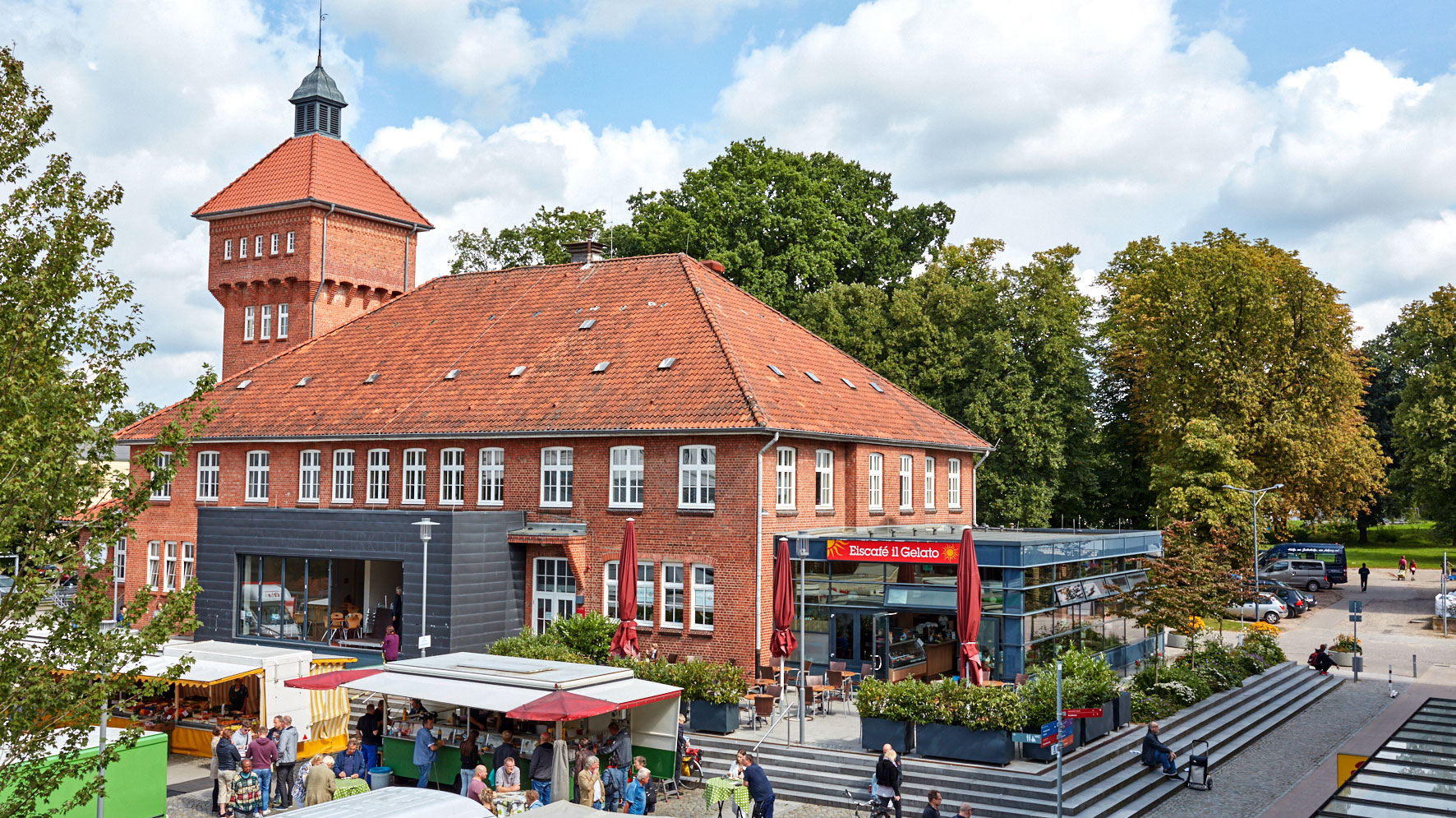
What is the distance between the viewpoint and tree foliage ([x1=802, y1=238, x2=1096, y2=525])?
4541cm

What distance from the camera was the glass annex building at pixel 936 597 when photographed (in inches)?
1016

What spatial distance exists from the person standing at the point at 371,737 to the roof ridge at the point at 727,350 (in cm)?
1054

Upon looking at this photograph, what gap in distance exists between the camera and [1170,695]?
26.0 meters

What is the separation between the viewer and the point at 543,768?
18250 millimetres

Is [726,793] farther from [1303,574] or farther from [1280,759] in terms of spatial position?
[1303,574]

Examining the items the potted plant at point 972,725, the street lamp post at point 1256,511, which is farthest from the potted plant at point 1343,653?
the potted plant at point 972,725

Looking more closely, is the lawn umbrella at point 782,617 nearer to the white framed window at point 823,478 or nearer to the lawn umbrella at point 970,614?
the lawn umbrella at point 970,614

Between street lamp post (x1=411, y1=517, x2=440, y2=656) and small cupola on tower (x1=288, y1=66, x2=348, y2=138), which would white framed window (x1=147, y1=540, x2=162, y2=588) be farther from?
small cupola on tower (x1=288, y1=66, x2=348, y2=138)

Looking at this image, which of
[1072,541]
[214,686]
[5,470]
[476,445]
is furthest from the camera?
[476,445]

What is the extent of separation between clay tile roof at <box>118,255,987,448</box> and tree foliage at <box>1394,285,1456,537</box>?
27.8 m

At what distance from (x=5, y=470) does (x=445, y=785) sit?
11.8 meters

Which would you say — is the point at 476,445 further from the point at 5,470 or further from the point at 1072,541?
the point at 5,470

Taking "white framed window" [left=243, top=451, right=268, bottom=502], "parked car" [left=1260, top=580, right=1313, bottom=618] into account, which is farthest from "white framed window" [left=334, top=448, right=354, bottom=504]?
"parked car" [left=1260, top=580, right=1313, bottom=618]

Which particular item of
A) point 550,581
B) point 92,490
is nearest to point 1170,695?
point 550,581
